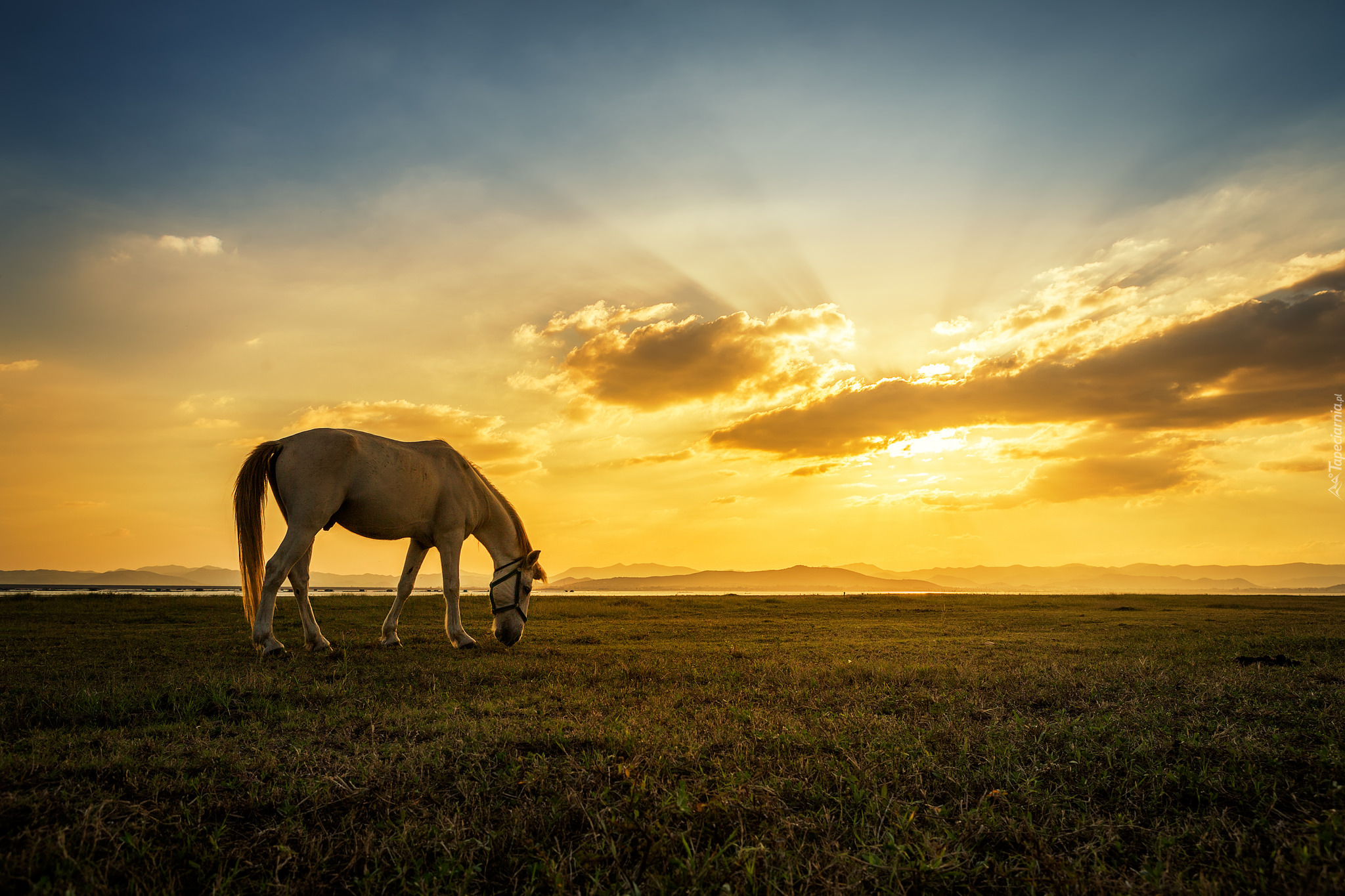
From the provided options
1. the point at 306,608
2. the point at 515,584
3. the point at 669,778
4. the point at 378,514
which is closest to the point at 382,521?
the point at 378,514

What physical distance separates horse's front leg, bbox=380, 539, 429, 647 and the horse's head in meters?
1.40

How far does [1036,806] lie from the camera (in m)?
3.48

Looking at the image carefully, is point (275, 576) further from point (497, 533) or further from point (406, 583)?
point (497, 533)

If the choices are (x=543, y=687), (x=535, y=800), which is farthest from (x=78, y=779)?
(x=543, y=687)

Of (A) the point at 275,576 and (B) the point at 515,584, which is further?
(B) the point at 515,584

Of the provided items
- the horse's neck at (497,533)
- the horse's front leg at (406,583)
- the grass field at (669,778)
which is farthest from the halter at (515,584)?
the grass field at (669,778)

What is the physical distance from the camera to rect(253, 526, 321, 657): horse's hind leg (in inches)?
355

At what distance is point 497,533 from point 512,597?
1.38 m

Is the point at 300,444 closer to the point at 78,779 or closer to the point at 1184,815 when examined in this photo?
the point at 78,779

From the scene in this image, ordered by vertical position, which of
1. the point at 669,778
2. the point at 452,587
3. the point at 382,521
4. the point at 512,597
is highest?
the point at 382,521

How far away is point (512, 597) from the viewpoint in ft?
37.1

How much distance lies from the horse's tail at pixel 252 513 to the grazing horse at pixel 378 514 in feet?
0.04

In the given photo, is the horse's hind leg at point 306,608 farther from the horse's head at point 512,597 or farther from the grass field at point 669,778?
the horse's head at point 512,597

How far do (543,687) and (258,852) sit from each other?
3.83m
